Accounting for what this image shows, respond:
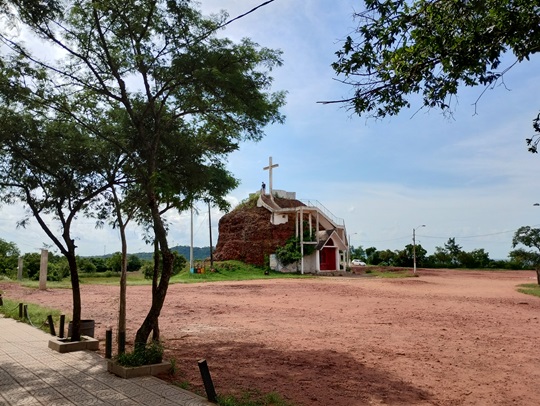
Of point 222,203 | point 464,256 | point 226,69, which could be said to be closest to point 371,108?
point 226,69

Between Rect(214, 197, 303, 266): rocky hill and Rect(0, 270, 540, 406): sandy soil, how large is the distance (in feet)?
94.6

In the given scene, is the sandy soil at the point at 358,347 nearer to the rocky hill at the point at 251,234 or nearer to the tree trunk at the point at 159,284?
the tree trunk at the point at 159,284

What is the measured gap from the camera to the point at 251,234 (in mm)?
51812

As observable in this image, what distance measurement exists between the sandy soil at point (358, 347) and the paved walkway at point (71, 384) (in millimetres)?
985

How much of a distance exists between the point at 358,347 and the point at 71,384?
653cm

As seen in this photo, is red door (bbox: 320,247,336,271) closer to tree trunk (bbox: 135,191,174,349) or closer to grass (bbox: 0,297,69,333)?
grass (bbox: 0,297,69,333)

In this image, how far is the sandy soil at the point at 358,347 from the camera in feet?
24.8

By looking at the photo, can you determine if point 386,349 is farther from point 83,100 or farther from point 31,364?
point 83,100

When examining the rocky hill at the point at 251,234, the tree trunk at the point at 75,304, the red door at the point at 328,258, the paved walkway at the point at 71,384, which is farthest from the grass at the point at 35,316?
the red door at the point at 328,258

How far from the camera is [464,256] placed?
68312 millimetres

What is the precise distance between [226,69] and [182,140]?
207 centimetres

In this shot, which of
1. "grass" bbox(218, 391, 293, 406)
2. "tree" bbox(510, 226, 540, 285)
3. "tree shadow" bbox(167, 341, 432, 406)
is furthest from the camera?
"tree" bbox(510, 226, 540, 285)

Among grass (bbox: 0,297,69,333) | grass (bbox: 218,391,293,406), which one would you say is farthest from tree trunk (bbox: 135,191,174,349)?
grass (bbox: 0,297,69,333)

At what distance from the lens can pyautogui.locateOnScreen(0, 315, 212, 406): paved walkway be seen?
20.5 feet
